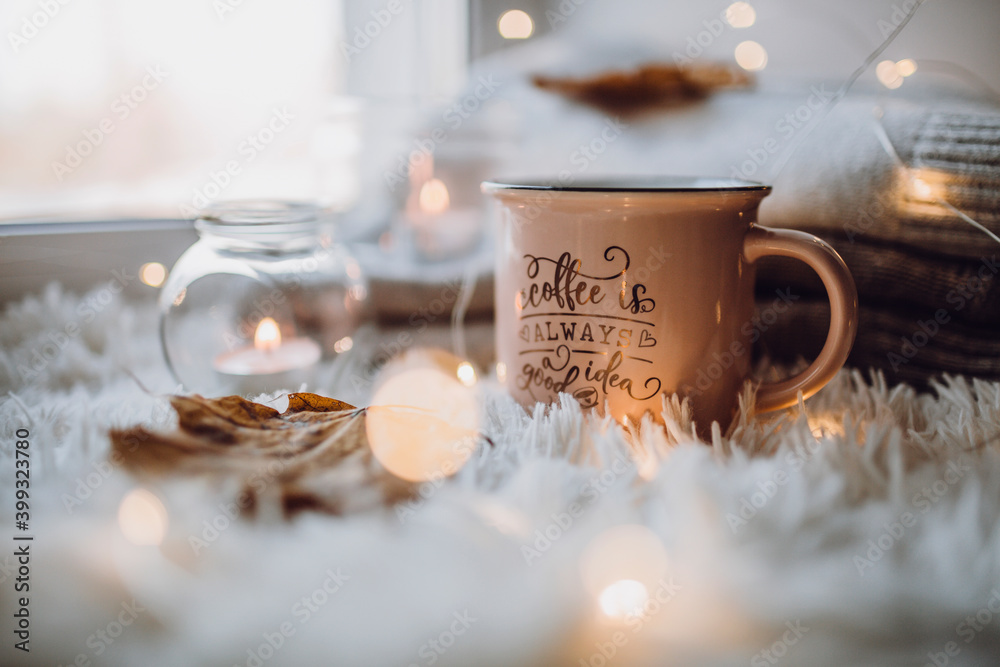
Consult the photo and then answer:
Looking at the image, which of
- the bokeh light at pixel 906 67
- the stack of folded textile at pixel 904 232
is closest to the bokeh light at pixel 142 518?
the stack of folded textile at pixel 904 232

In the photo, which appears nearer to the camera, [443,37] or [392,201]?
[392,201]

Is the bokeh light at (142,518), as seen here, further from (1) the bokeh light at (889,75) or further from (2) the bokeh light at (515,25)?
(2) the bokeh light at (515,25)

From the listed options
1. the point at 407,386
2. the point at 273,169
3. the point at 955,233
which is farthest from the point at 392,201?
the point at 955,233

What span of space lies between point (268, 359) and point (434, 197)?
12.9 inches

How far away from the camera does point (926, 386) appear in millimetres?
473

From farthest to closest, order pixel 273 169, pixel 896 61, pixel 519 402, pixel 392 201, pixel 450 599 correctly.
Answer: pixel 273 169, pixel 392 201, pixel 896 61, pixel 519 402, pixel 450 599

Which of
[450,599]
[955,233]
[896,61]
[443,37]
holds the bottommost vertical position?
[450,599]

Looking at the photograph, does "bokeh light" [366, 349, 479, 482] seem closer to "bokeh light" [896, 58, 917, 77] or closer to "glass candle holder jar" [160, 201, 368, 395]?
"glass candle holder jar" [160, 201, 368, 395]

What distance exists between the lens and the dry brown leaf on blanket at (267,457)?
308 millimetres

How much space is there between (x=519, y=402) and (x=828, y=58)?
52cm

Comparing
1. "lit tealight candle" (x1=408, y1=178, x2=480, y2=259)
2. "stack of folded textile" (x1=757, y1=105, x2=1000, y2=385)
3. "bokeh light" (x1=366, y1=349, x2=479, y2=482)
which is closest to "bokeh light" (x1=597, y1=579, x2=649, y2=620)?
"bokeh light" (x1=366, y1=349, x2=479, y2=482)

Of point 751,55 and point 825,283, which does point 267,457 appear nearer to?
point 825,283

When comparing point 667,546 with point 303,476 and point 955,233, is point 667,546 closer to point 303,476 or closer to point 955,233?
point 303,476

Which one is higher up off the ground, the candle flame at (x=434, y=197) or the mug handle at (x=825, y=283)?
the candle flame at (x=434, y=197)
